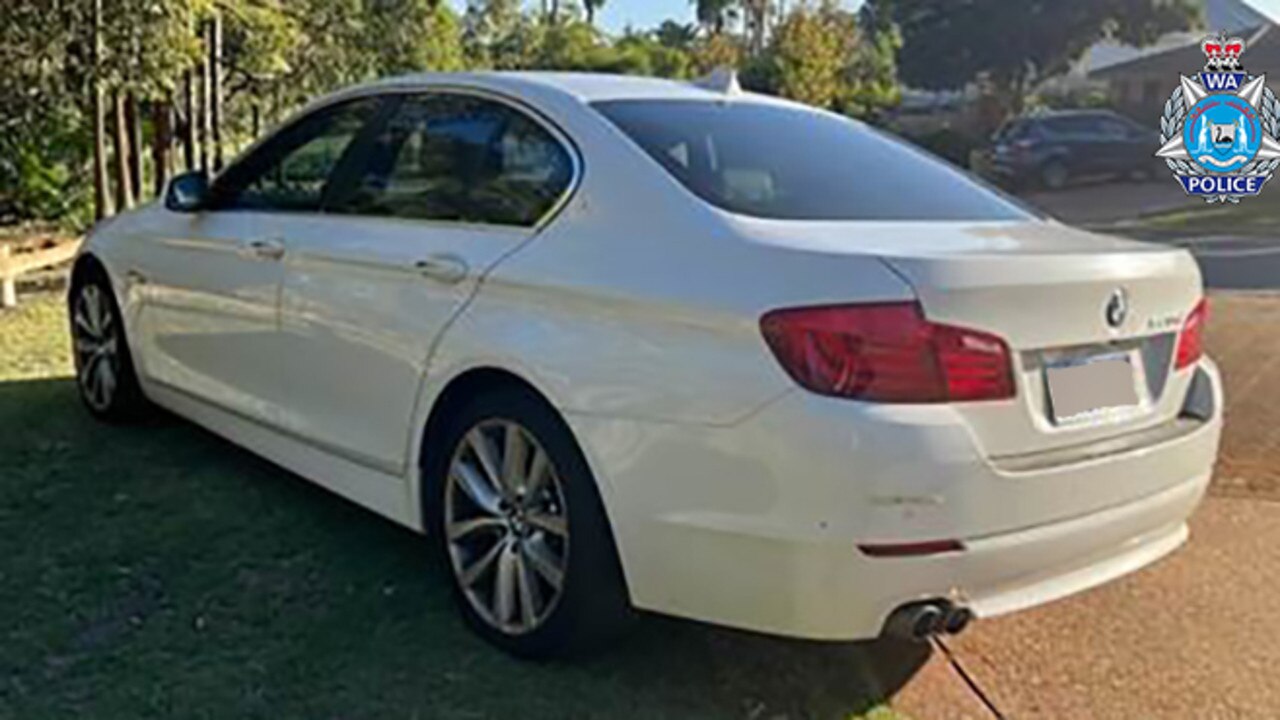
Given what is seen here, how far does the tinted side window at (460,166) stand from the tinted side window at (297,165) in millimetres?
178

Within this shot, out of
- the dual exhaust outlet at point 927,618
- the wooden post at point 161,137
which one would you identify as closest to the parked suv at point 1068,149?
the wooden post at point 161,137

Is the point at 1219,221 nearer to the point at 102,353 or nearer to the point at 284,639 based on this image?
the point at 102,353

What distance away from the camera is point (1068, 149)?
24594 mm

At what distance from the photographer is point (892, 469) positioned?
2.58 meters

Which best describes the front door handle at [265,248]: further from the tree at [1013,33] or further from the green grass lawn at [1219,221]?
the tree at [1013,33]

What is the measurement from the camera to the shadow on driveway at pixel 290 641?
10.0 ft

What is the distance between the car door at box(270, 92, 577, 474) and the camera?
3402 mm

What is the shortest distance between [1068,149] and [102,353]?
22.5m

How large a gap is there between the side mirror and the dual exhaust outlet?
3145 mm

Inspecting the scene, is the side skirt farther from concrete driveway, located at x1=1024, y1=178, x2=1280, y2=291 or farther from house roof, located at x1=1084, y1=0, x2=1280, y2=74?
house roof, located at x1=1084, y1=0, x2=1280, y2=74

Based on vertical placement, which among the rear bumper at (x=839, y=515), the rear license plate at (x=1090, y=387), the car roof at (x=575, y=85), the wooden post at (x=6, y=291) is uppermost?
the car roof at (x=575, y=85)

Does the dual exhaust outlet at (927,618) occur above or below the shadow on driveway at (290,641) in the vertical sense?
above

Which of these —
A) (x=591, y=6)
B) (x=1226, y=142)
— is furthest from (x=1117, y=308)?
(x=591, y=6)

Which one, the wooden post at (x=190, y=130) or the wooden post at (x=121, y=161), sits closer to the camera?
the wooden post at (x=121, y=161)
